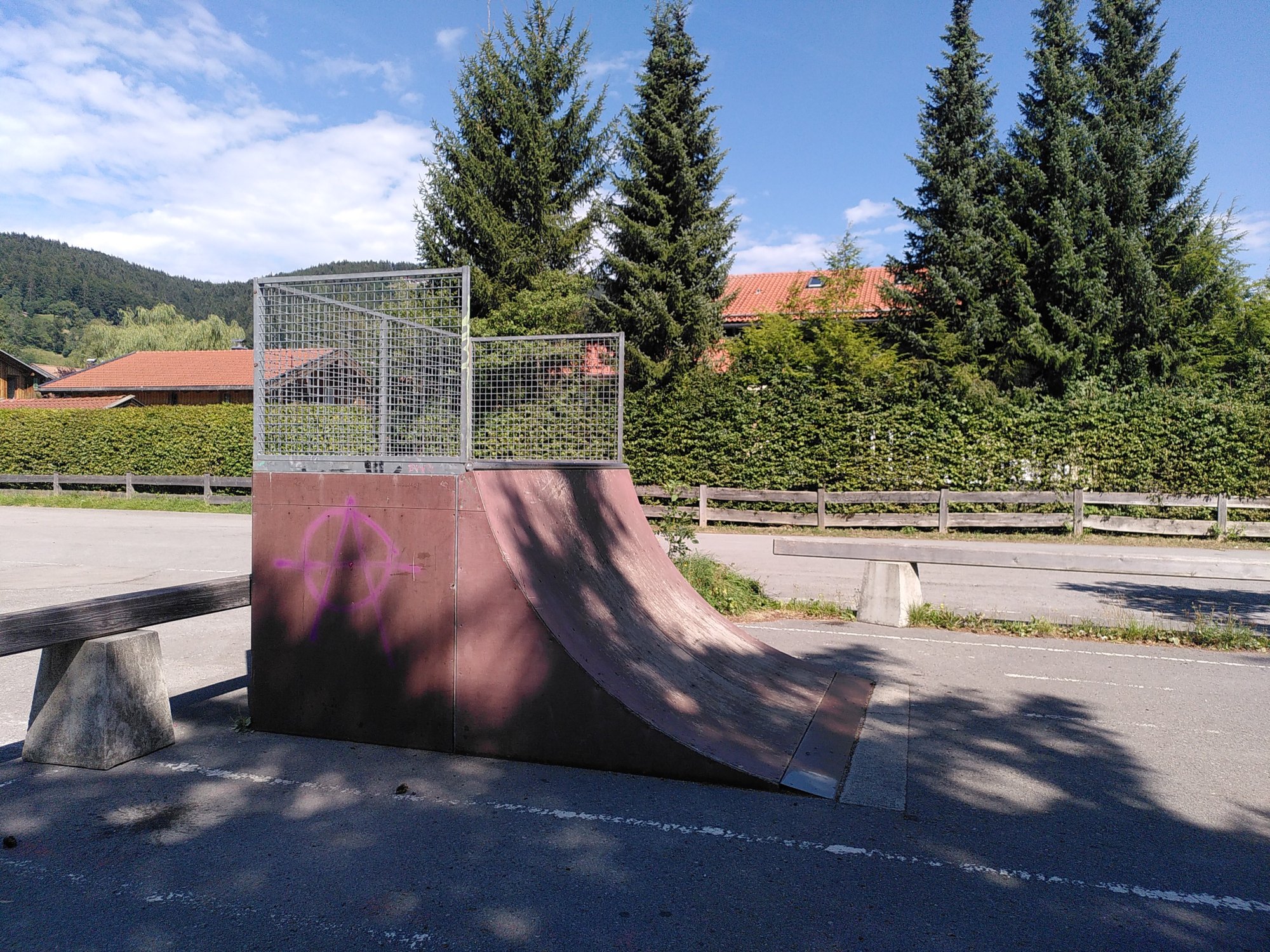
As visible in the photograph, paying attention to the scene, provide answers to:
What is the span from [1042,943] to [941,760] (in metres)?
1.85

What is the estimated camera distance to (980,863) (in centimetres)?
343

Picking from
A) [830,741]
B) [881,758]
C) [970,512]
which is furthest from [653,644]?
[970,512]

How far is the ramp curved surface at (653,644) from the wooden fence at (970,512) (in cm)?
1106

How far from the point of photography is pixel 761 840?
362cm

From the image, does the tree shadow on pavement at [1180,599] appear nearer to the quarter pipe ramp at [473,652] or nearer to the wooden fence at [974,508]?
the wooden fence at [974,508]

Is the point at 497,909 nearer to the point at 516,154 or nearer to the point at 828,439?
the point at 828,439

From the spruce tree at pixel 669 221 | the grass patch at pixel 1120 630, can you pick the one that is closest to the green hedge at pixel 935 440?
the spruce tree at pixel 669 221

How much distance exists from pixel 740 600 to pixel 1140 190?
21.8 m

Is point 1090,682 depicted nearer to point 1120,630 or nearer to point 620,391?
point 1120,630

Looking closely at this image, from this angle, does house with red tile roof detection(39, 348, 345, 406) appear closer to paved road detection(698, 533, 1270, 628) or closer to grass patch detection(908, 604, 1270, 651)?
paved road detection(698, 533, 1270, 628)

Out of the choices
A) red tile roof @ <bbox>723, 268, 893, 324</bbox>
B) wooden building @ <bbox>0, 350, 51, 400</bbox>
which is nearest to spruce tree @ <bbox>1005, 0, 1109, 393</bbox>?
red tile roof @ <bbox>723, 268, 893, 324</bbox>

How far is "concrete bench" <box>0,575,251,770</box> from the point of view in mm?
4340

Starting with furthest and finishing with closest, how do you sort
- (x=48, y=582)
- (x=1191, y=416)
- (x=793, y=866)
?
(x=1191, y=416) < (x=48, y=582) < (x=793, y=866)

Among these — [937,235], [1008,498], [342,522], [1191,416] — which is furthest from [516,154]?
[342,522]
